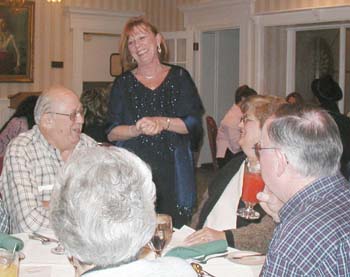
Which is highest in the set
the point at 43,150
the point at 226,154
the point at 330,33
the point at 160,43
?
the point at 330,33

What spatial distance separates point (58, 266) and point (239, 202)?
40.6 inches

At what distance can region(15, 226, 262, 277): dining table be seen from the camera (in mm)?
1899

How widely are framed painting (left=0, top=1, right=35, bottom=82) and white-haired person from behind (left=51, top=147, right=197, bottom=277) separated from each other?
25.5 ft

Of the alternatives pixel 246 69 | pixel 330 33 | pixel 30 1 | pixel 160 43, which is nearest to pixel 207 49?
pixel 246 69

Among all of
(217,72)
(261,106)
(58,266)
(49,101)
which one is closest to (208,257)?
(58,266)

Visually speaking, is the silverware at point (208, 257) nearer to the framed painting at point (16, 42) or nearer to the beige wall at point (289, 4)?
the beige wall at point (289, 4)

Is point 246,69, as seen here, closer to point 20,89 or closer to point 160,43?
point 20,89

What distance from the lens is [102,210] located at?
1163 mm

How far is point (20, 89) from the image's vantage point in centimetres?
881

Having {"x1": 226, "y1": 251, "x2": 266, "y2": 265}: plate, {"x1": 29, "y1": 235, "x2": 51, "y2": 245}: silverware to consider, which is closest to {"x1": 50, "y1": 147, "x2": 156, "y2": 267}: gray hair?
{"x1": 226, "y1": 251, "x2": 266, "y2": 265}: plate

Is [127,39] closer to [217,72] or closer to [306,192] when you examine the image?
[306,192]

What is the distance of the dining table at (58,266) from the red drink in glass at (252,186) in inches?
11.8

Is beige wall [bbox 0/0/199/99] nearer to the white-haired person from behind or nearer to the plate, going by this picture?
the plate

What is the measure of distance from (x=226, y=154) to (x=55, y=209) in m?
5.57
